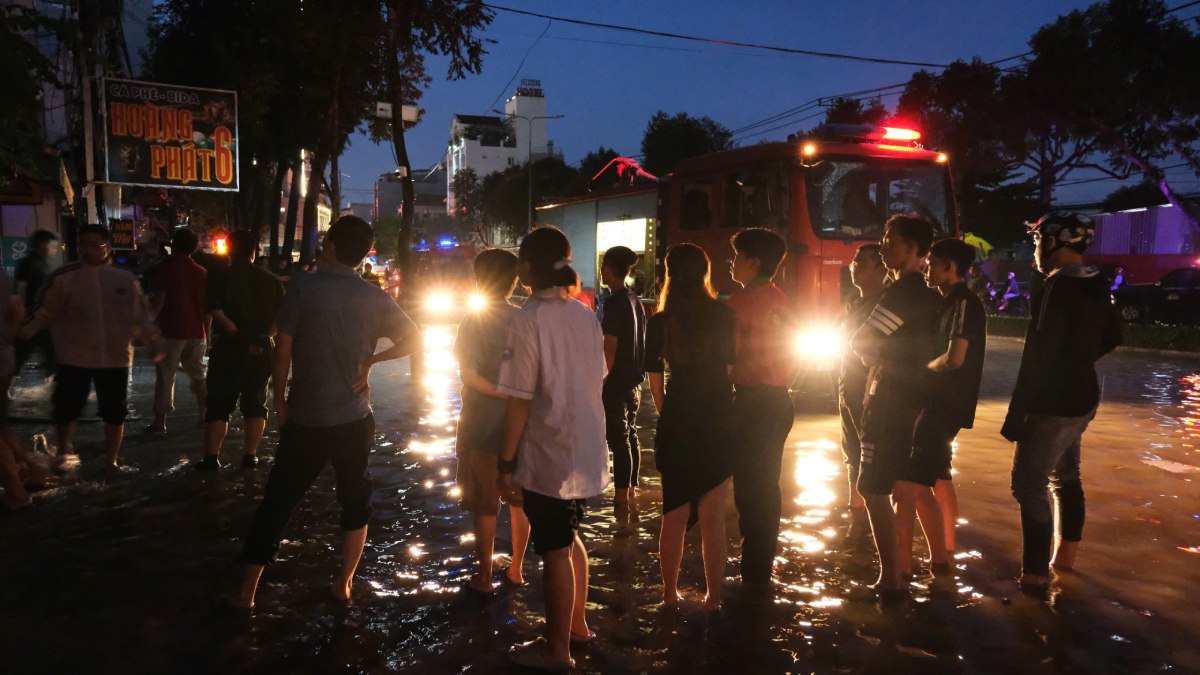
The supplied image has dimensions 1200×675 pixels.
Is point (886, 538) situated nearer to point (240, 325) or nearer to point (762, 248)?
point (762, 248)

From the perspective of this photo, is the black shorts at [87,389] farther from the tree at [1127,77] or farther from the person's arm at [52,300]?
the tree at [1127,77]

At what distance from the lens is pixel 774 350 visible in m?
4.54

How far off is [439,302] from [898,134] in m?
21.0

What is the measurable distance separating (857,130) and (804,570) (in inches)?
281

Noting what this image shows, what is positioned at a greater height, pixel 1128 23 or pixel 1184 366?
pixel 1128 23

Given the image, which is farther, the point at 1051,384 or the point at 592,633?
the point at 1051,384

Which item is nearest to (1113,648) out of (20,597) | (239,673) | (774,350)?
(774,350)

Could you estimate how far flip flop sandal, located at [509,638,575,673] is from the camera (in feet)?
12.2

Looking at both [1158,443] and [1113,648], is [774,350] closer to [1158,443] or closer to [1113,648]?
[1113,648]

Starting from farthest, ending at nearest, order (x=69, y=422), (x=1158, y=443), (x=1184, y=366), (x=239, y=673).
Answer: (x=1184, y=366) → (x=1158, y=443) → (x=69, y=422) → (x=239, y=673)

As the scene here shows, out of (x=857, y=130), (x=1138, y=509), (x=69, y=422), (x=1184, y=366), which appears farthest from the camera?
(x=1184, y=366)

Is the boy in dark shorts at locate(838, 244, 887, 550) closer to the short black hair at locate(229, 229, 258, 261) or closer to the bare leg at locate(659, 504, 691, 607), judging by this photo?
the bare leg at locate(659, 504, 691, 607)

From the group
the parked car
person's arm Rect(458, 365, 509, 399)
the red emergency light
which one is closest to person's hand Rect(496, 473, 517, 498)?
person's arm Rect(458, 365, 509, 399)

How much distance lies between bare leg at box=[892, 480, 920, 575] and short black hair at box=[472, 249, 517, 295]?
7.77 feet
